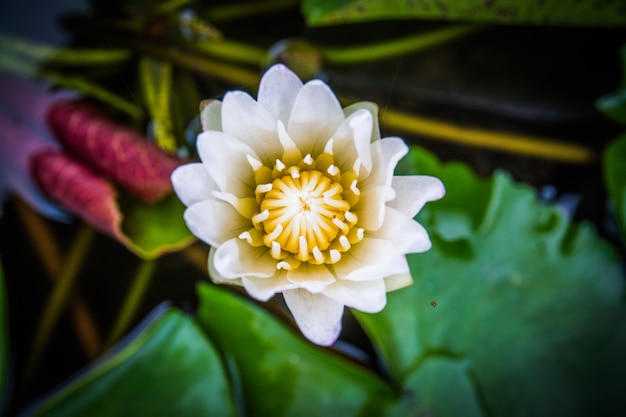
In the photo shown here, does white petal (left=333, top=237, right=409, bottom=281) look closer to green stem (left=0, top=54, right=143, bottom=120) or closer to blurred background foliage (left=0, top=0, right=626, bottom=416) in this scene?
blurred background foliage (left=0, top=0, right=626, bottom=416)

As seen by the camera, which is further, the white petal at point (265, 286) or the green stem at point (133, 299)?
the green stem at point (133, 299)

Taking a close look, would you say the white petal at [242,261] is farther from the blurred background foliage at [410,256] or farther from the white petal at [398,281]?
the blurred background foliage at [410,256]

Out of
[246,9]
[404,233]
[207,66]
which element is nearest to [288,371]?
[404,233]

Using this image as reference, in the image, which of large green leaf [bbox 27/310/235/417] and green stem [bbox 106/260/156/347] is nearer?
large green leaf [bbox 27/310/235/417]

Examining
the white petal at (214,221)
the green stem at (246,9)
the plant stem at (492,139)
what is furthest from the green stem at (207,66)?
the white petal at (214,221)

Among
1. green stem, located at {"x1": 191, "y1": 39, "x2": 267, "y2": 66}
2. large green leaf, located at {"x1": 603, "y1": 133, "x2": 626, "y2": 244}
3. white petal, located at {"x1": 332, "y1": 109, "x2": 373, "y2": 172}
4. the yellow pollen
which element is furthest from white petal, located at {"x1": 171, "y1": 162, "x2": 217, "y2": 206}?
large green leaf, located at {"x1": 603, "y1": 133, "x2": 626, "y2": 244}

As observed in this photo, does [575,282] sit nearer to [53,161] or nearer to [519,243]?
[519,243]
